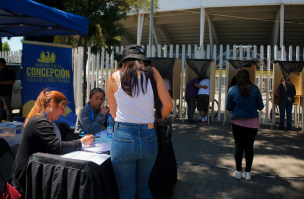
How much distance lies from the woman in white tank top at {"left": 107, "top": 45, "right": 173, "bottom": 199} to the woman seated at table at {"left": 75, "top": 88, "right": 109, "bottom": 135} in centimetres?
125

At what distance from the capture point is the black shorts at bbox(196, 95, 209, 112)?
8.49 meters

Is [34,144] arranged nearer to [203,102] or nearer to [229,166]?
[229,166]

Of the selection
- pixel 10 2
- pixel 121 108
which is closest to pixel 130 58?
pixel 121 108

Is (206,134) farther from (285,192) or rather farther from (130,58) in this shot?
(130,58)

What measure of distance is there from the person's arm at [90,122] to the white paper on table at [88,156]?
85 centimetres

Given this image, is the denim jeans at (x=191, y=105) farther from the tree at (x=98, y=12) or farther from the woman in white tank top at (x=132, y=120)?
the woman in white tank top at (x=132, y=120)

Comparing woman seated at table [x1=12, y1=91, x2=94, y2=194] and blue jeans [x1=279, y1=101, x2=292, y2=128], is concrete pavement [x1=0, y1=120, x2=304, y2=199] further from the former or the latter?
woman seated at table [x1=12, y1=91, x2=94, y2=194]

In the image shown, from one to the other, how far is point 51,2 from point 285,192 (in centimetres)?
846

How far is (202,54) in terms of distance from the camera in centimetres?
884

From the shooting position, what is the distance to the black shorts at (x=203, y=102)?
849 centimetres

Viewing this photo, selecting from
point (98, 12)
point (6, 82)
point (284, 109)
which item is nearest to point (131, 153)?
point (6, 82)

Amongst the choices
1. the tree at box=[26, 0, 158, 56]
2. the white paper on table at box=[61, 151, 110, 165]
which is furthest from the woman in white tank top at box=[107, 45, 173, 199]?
the tree at box=[26, 0, 158, 56]

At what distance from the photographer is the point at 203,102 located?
8531 mm

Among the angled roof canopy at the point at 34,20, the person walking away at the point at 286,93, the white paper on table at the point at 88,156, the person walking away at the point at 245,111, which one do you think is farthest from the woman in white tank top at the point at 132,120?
the person walking away at the point at 286,93
